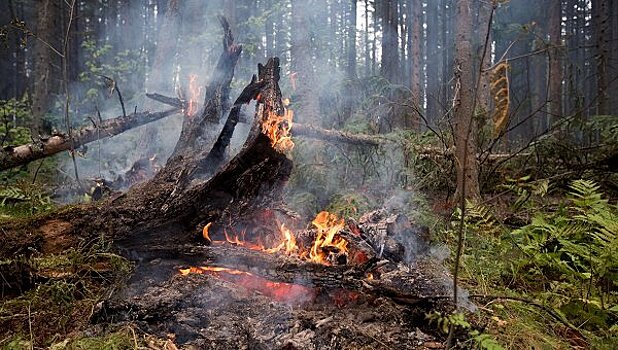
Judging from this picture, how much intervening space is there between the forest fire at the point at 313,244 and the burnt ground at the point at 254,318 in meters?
0.48

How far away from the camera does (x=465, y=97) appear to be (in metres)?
5.46

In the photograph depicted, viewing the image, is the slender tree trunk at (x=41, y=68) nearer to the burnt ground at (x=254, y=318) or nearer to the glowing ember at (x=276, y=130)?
the glowing ember at (x=276, y=130)

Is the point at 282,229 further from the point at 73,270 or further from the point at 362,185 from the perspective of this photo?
the point at 362,185

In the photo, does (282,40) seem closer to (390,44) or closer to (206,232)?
(390,44)

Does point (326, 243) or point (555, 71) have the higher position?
point (555, 71)

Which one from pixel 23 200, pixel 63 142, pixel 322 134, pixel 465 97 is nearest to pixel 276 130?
pixel 322 134

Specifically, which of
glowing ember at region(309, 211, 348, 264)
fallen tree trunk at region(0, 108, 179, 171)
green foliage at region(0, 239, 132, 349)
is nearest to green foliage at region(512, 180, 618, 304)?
glowing ember at region(309, 211, 348, 264)

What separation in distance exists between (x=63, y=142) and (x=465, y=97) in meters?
5.49

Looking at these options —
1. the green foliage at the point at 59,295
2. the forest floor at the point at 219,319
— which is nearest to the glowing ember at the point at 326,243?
the forest floor at the point at 219,319

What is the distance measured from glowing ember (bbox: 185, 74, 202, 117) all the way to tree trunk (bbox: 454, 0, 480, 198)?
12.0 feet

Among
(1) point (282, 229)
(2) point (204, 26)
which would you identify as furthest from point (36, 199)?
(2) point (204, 26)

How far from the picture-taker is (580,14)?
24.7 m

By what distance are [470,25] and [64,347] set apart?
596cm

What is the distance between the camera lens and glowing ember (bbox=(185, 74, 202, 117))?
17.1 feet
